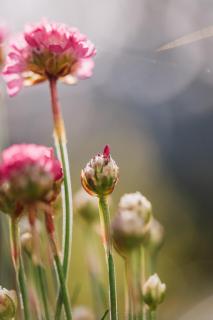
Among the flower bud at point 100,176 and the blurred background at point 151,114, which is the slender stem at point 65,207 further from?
the blurred background at point 151,114

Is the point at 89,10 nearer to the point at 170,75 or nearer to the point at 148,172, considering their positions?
the point at 170,75

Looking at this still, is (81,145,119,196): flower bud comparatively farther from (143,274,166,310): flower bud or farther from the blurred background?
the blurred background

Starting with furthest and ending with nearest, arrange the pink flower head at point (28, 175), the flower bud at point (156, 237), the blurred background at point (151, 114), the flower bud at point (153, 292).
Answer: the blurred background at point (151, 114) < the flower bud at point (156, 237) < the flower bud at point (153, 292) < the pink flower head at point (28, 175)

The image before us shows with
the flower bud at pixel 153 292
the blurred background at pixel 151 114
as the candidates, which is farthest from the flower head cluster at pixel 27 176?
the blurred background at pixel 151 114

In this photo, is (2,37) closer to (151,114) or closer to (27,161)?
(27,161)

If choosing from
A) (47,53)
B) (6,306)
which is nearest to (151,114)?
(47,53)

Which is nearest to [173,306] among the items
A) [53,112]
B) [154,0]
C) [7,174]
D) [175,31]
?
[53,112]

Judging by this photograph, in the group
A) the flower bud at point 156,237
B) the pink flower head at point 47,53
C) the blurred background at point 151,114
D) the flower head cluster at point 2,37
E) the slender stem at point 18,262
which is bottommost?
the slender stem at point 18,262
